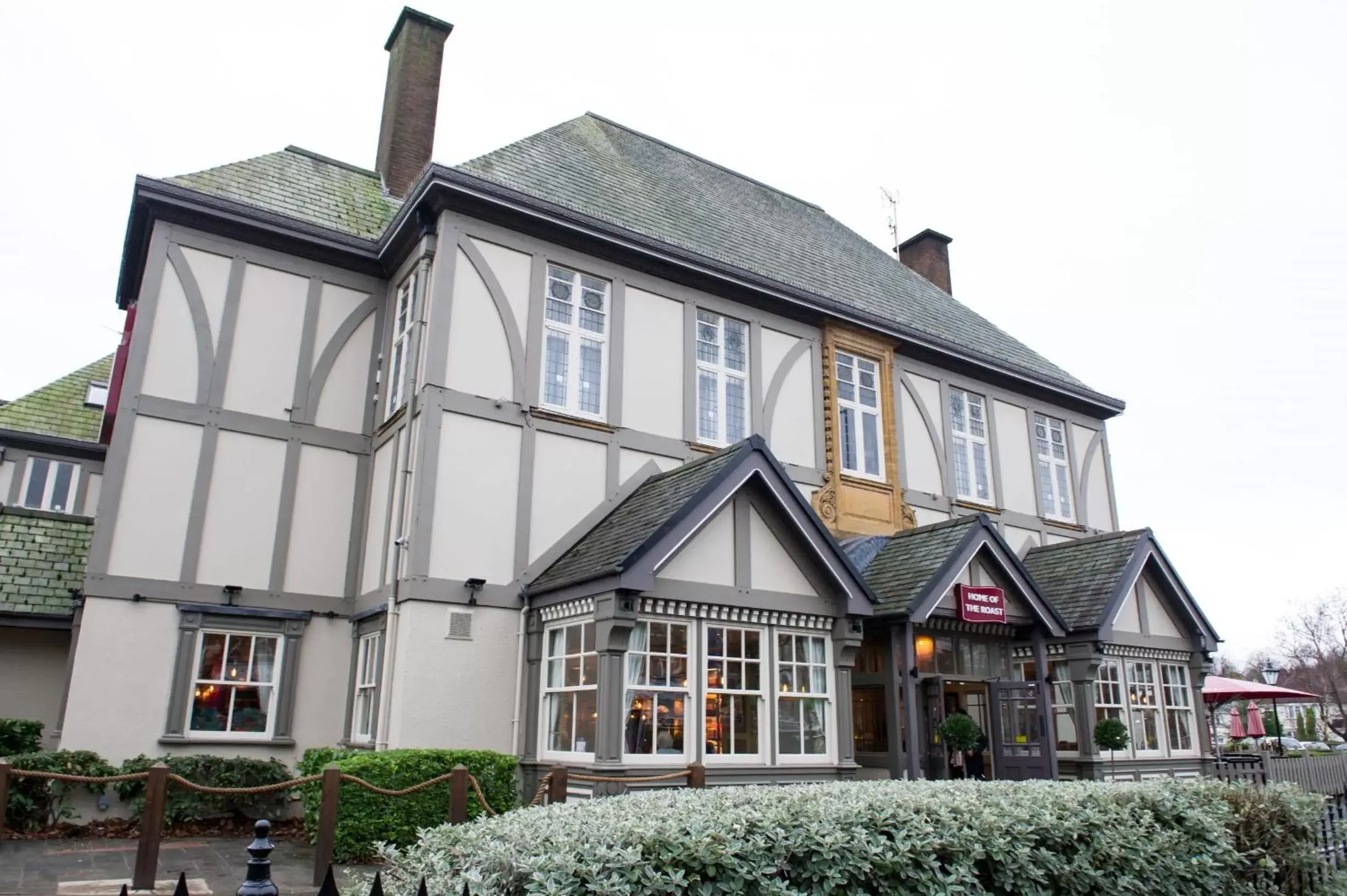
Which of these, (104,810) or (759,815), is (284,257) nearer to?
(104,810)

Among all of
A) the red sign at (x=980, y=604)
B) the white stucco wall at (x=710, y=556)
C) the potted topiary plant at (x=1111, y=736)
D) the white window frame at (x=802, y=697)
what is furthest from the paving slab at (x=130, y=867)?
the potted topiary plant at (x=1111, y=736)

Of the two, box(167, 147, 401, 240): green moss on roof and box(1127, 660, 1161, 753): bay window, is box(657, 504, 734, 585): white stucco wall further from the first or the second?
box(1127, 660, 1161, 753): bay window

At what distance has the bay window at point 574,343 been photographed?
52.0 ft

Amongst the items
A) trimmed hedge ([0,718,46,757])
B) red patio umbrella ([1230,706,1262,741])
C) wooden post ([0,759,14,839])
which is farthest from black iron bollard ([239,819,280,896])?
red patio umbrella ([1230,706,1262,741])

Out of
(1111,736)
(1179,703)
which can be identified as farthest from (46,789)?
(1179,703)

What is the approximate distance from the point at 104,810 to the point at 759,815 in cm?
1107

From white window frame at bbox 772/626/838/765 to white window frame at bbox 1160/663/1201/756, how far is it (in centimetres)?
934

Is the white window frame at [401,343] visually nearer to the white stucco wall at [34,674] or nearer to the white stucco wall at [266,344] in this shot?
→ the white stucco wall at [266,344]

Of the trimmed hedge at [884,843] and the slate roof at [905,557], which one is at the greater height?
the slate roof at [905,557]

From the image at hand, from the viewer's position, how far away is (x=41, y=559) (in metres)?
16.7

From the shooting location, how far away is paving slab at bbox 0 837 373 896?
356 inches

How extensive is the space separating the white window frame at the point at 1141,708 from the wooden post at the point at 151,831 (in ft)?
54.9

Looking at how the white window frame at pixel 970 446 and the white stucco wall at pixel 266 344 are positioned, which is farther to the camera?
the white window frame at pixel 970 446

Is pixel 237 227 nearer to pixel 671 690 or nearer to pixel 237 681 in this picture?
pixel 237 681
